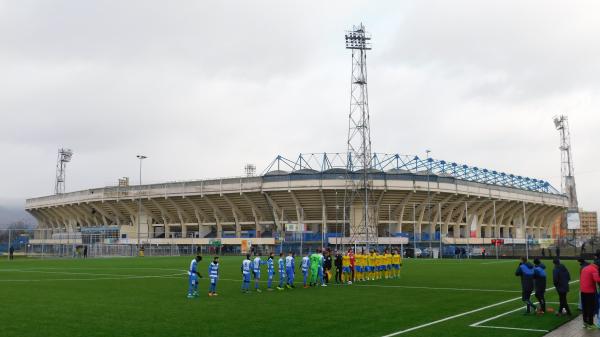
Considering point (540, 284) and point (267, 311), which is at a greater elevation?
point (540, 284)

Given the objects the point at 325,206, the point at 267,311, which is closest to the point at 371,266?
the point at 267,311

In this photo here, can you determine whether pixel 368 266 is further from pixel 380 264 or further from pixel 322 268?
pixel 322 268

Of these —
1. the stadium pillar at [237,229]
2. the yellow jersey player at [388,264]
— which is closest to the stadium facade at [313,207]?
the stadium pillar at [237,229]

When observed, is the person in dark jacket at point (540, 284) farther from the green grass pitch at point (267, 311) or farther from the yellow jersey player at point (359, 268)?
the yellow jersey player at point (359, 268)

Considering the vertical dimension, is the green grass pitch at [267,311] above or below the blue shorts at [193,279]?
below

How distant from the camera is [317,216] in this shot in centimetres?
9375

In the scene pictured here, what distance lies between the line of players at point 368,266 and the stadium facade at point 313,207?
5192 cm

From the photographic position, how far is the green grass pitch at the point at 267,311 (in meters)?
13.2

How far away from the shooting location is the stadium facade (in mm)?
88250

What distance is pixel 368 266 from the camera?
28.9 meters

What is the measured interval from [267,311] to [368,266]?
13.1 meters

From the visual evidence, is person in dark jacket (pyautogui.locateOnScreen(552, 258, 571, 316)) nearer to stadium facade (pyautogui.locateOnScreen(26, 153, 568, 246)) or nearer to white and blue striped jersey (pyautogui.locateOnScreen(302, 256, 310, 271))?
white and blue striped jersey (pyautogui.locateOnScreen(302, 256, 310, 271))

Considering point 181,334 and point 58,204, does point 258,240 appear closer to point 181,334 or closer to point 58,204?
point 58,204

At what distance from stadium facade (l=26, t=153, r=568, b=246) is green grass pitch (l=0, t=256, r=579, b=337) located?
200 feet
